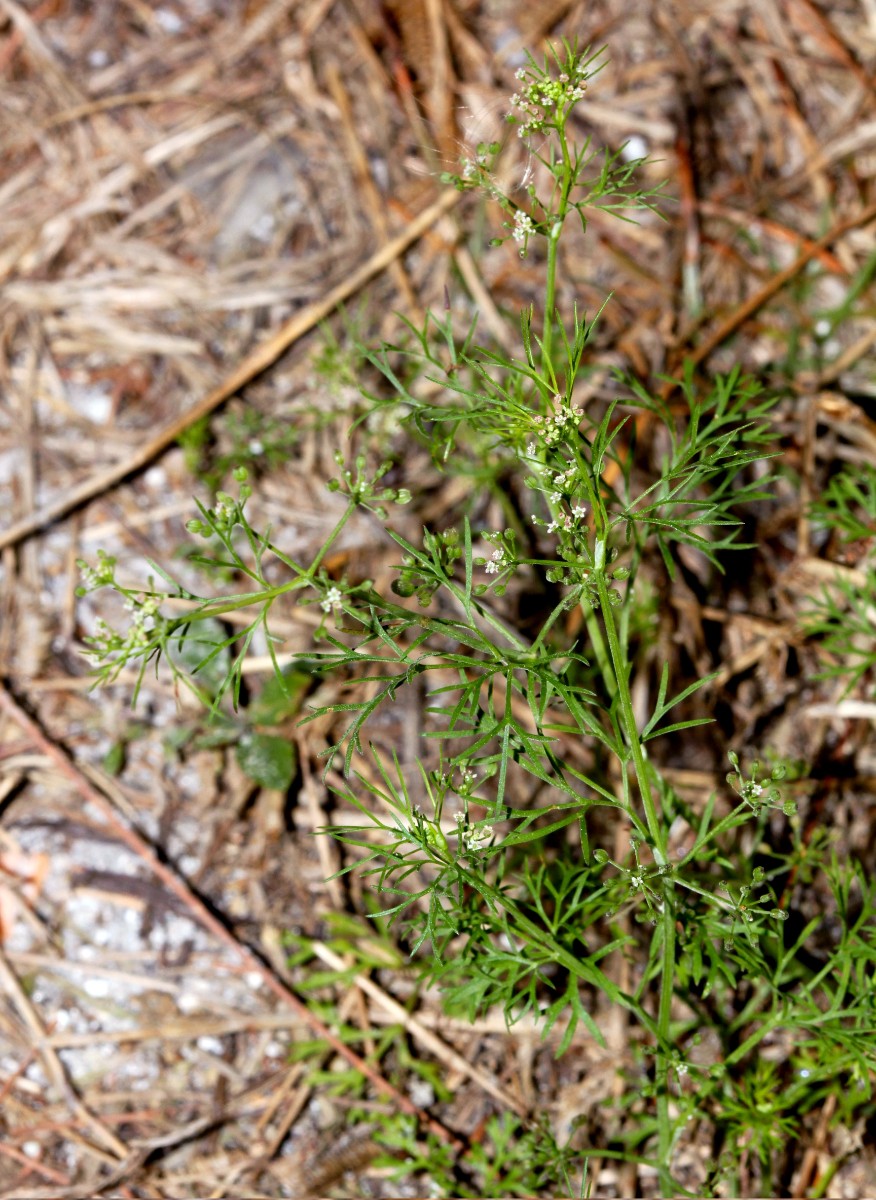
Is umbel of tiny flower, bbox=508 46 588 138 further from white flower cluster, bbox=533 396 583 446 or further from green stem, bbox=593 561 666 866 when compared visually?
green stem, bbox=593 561 666 866

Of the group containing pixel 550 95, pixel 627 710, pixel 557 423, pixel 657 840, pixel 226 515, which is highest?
pixel 550 95

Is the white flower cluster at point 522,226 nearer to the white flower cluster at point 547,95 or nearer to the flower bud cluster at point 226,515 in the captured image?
the white flower cluster at point 547,95

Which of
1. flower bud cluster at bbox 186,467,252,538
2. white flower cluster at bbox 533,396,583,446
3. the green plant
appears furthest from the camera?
the green plant

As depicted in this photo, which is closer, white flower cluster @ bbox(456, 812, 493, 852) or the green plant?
white flower cluster @ bbox(456, 812, 493, 852)

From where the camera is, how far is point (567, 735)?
279cm

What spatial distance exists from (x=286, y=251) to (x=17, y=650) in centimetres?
159

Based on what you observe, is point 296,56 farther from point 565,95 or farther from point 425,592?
point 425,592

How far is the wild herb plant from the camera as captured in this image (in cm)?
183

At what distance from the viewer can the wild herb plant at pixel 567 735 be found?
1831 mm

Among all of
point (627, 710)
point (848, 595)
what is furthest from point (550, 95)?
point (848, 595)

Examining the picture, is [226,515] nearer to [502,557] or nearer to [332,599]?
[332,599]

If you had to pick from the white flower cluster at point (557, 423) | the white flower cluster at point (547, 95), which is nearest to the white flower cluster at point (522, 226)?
the white flower cluster at point (547, 95)

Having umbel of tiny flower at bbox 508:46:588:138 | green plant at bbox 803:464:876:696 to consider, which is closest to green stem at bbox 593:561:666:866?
umbel of tiny flower at bbox 508:46:588:138

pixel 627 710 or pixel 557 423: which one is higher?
pixel 557 423
